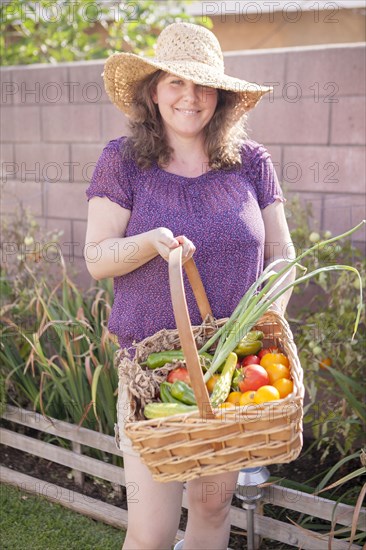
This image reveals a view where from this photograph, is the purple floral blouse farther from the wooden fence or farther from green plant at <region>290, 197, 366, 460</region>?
the wooden fence

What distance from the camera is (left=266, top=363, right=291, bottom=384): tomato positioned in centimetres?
191

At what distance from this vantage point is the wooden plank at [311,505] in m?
2.48

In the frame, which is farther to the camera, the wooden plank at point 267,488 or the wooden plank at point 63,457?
the wooden plank at point 63,457

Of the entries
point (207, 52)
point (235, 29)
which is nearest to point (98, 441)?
point (207, 52)

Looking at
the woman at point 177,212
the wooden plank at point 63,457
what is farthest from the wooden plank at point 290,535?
the wooden plank at point 63,457

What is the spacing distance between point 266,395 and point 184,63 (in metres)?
1.09

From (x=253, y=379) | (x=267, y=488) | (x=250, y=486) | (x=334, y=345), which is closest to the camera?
(x=253, y=379)

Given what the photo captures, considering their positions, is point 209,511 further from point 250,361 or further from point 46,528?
point 46,528

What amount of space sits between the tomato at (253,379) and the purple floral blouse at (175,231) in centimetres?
32

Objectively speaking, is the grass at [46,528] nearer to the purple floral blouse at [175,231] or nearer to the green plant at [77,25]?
the purple floral blouse at [175,231]

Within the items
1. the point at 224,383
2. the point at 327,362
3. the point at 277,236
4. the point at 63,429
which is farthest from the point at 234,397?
the point at 63,429

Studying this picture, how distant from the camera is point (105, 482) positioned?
3205mm

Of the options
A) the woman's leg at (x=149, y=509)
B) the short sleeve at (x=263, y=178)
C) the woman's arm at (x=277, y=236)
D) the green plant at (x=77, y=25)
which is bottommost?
the woman's leg at (x=149, y=509)

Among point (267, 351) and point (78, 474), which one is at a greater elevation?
point (267, 351)
